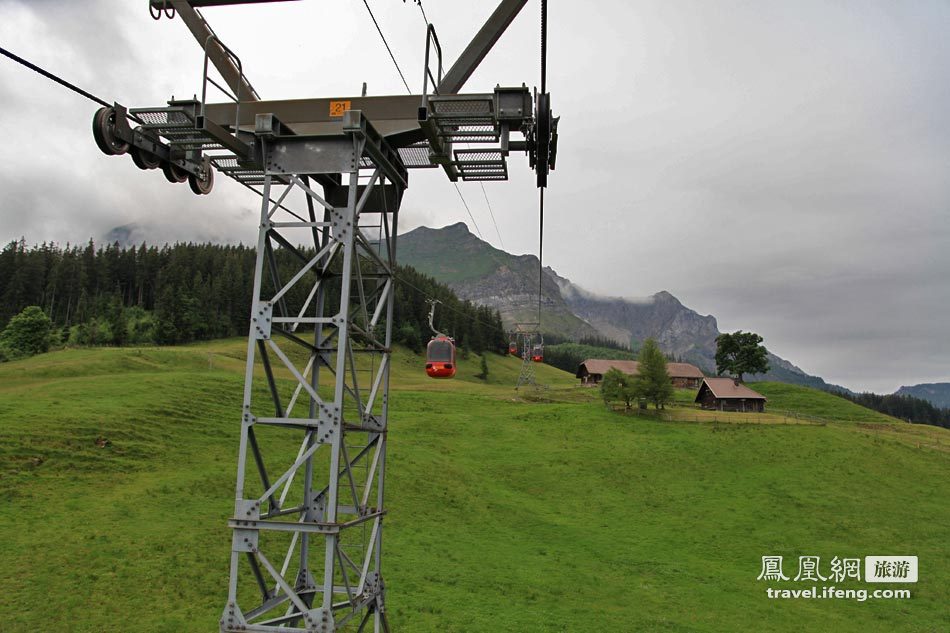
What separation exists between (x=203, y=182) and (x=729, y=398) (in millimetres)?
82837

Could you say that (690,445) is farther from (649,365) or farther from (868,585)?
(868,585)

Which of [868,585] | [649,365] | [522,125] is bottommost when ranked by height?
[868,585]

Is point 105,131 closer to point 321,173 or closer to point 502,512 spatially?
point 321,173

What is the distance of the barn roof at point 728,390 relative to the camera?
276 ft

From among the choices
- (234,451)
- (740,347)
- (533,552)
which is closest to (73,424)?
(234,451)

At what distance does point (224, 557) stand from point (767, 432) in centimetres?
5281

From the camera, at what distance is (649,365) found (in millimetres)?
69688

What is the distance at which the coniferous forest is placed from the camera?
11838 cm

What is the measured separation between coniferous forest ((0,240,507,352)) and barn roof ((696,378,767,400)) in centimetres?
4730

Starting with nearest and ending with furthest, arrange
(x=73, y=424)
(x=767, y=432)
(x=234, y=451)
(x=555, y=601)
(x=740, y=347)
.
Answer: (x=555, y=601), (x=73, y=424), (x=234, y=451), (x=767, y=432), (x=740, y=347)

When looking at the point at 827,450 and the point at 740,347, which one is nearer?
the point at 827,450

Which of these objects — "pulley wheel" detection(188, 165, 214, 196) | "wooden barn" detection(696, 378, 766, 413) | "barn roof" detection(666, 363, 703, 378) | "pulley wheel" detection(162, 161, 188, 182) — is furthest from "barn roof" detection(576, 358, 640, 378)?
"pulley wheel" detection(162, 161, 188, 182)

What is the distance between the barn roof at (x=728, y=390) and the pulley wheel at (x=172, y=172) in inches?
3262

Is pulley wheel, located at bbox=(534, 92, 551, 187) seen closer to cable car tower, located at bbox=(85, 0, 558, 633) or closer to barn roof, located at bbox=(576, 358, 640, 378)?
cable car tower, located at bbox=(85, 0, 558, 633)
